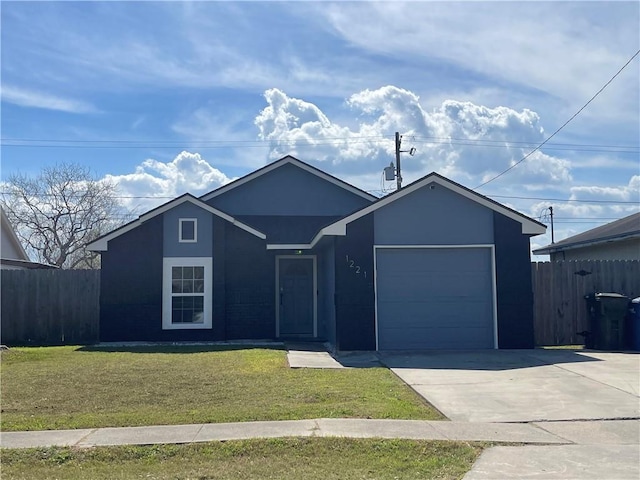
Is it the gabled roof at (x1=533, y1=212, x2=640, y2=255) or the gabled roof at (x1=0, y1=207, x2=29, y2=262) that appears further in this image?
the gabled roof at (x1=0, y1=207, x2=29, y2=262)

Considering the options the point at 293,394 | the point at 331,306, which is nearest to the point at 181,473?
the point at 293,394

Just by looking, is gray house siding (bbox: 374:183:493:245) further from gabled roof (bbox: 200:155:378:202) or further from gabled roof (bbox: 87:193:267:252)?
gabled roof (bbox: 200:155:378:202)

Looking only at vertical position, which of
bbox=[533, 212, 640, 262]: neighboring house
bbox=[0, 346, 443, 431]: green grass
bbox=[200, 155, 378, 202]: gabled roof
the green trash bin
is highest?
bbox=[200, 155, 378, 202]: gabled roof

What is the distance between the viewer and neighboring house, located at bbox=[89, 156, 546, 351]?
15047 mm

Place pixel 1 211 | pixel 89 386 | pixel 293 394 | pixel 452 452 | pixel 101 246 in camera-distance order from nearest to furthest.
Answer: pixel 452 452 < pixel 293 394 < pixel 89 386 < pixel 101 246 < pixel 1 211

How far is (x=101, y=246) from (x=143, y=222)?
1322mm

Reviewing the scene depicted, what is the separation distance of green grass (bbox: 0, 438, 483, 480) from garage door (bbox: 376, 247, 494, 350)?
820cm

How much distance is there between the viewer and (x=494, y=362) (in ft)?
42.9

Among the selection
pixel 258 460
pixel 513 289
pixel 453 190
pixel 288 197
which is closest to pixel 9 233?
pixel 288 197

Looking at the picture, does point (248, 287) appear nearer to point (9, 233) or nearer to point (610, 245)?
point (610, 245)

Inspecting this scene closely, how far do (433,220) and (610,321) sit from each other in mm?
4867

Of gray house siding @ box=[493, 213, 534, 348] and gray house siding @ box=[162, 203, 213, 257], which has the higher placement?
gray house siding @ box=[162, 203, 213, 257]

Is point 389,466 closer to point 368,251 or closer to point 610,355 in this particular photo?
point 368,251

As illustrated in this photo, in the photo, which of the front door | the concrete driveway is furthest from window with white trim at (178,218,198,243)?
the concrete driveway
